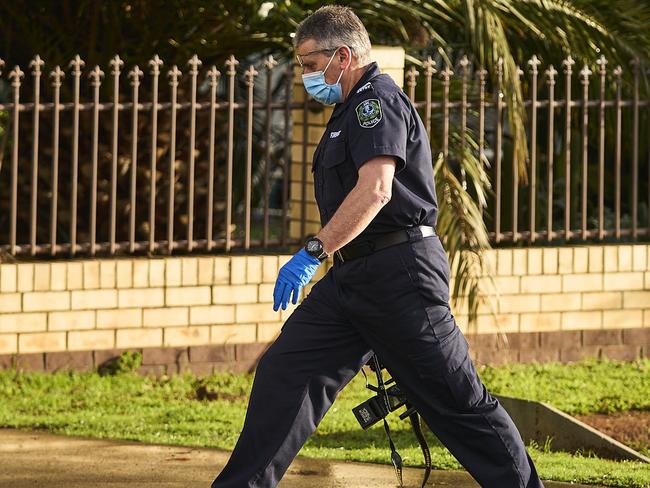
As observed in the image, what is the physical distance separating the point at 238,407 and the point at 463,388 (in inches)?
119

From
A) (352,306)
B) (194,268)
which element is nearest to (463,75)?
(194,268)

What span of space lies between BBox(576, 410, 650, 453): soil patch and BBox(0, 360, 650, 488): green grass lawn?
106mm

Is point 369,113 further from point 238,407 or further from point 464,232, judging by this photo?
point 464,232

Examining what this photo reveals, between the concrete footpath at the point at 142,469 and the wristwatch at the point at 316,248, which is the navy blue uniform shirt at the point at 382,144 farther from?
the concrete footpath at the point at 142,469

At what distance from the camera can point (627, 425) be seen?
7309mm

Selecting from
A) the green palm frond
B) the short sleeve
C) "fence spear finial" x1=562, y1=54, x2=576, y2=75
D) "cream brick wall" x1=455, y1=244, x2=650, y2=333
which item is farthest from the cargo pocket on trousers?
"fence spear finial" x1=562, y1=54, x2=576, y2=75

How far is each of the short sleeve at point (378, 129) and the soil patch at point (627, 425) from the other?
2724mm

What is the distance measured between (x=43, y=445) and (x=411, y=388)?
2345mm

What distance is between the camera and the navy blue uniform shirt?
462 cm

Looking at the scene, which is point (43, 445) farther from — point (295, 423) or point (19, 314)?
point (295, 423)

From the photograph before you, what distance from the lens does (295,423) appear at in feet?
16.0

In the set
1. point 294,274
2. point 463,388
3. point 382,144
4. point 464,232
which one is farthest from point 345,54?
point 464,232

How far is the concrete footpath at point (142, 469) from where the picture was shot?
19.1ft

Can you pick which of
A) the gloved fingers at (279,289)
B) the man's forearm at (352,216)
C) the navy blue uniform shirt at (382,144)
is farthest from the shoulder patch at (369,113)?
the gloved fingers at (279,289)
